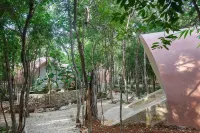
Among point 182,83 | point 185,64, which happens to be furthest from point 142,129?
point 185,64

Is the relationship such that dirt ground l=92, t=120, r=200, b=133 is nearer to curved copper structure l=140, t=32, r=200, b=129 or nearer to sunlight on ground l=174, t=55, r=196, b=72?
curved copper structure l=140, t=32, r=200, b=129

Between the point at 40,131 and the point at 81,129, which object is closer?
the point at 81,129

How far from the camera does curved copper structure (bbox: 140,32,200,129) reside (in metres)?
5.69

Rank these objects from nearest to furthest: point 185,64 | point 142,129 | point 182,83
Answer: point 182,83 < point 142,129 < point 185,64

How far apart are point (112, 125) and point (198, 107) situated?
8.52 feet

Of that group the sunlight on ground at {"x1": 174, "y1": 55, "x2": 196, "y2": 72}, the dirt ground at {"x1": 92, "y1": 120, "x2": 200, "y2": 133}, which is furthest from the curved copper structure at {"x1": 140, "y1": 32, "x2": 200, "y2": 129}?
the dirt ground at {"x1": 92, "y1": 120, "x2": 200, "y2": 133}

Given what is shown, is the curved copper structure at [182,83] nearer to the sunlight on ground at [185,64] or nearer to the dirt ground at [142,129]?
→ the sunlight on ground at [185,64]

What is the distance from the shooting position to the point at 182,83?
19.2 feet

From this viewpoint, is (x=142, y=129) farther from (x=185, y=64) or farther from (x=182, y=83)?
(x=185, y=64)

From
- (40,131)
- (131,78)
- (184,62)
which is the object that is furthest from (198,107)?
(131,78)

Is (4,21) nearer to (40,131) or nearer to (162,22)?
(162,22)

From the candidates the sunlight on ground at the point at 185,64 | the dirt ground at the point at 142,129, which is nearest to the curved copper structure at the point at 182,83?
the sunlight on ground at the point at 185,64

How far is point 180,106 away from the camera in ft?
18.8

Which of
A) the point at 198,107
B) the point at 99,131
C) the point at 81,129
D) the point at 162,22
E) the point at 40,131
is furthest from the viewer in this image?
the point at 40,131
